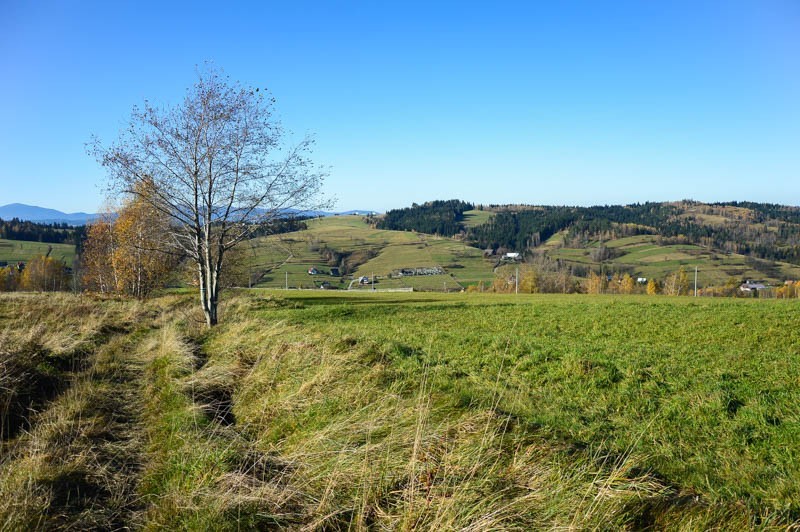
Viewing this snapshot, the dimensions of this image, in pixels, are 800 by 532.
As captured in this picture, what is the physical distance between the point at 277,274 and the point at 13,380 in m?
118

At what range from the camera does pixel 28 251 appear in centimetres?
11925

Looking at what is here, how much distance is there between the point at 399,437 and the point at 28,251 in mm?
146323

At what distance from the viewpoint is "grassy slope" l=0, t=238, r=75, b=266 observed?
364 ft

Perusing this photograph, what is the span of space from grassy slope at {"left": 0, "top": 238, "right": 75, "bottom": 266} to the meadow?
120 metres

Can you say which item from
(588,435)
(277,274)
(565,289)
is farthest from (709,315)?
(277,274)

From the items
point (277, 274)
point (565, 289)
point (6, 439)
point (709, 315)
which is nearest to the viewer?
point (6, 439)

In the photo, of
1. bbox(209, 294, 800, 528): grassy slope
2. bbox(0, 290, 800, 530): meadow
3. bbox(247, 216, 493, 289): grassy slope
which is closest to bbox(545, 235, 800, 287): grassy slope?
bbox(247, 216, 493, 289): grassy slope

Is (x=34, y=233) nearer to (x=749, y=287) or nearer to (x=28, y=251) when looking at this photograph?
(x=28, y=251)

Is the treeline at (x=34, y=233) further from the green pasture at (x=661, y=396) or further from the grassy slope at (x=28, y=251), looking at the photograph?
the green pasture at (x=661, y=396)

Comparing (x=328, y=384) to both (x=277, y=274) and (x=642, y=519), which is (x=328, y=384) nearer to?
(x=642, y=519)

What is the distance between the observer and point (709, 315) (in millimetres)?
16875

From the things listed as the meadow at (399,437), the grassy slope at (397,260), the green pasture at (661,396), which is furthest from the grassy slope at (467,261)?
the meadow at (399,437)

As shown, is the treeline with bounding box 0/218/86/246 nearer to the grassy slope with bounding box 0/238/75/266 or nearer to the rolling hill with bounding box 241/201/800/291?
the grassy slope with bounding box 0/238/75/266

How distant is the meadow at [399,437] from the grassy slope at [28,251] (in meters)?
120
